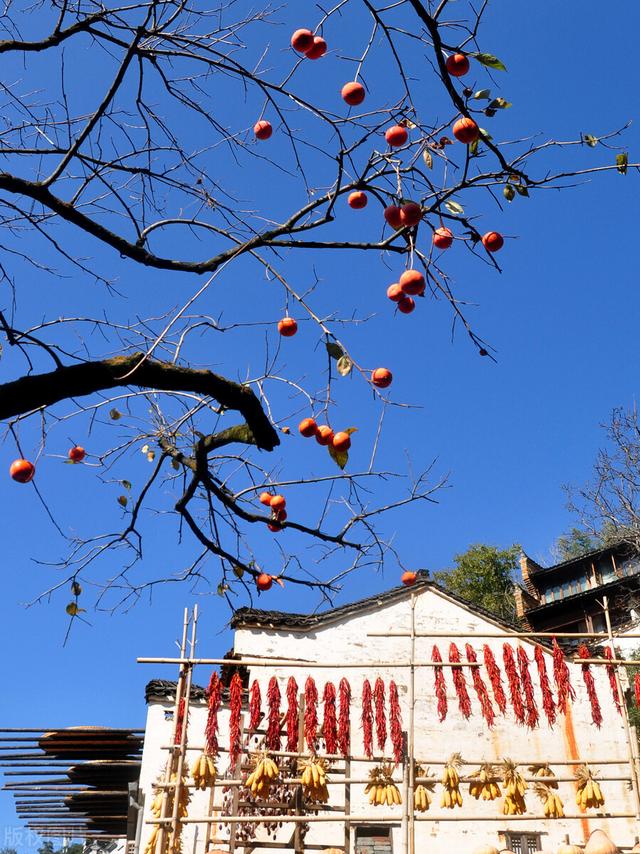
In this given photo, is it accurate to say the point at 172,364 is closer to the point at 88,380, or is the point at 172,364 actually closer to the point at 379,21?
the point at 88,380

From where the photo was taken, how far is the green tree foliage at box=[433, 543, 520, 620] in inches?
966

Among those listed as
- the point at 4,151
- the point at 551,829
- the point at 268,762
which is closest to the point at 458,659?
the point at 268,762

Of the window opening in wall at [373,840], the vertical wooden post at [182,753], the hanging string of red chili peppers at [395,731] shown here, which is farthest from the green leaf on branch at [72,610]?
the window opening in wall at [373,840]

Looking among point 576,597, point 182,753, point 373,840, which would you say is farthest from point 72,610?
point 576,597

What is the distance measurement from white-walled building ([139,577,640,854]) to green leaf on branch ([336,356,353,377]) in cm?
751

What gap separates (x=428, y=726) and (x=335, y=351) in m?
9.74

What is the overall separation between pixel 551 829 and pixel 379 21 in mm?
11301

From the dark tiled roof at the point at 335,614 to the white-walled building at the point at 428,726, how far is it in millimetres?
17

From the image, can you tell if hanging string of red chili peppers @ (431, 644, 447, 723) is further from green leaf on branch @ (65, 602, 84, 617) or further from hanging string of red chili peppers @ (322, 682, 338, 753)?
green leaf on branch @ (65, 602, 84, 617)

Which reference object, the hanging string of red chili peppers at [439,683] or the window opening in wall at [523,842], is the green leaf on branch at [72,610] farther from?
the window opening in wall at [523,842]

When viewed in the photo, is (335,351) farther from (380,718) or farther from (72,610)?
(380,718)

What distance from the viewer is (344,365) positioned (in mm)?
2895

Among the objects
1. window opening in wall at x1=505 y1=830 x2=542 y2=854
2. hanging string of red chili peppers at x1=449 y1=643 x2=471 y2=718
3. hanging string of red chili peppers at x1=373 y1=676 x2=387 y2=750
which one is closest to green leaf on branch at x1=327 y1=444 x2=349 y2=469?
hanging string of red chili peppers at x1=449 y1=643 x2=471 y2=718

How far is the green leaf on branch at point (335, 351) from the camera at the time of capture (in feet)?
9.56
